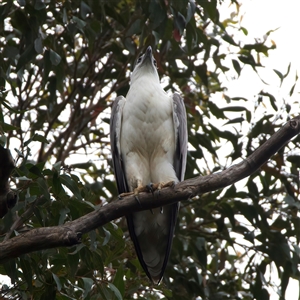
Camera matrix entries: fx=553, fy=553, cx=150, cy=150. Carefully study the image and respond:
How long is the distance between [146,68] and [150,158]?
1060mm

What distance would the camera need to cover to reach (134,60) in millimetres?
6082

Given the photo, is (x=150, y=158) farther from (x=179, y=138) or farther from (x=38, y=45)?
(x=38, y=45)

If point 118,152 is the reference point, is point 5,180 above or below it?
below

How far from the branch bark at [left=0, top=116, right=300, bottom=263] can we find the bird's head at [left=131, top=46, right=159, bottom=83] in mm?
1773

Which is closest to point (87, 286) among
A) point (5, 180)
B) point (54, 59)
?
point (5, 180)

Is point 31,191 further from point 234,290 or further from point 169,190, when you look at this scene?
point 234,290

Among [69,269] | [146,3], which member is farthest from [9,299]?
[146,3]

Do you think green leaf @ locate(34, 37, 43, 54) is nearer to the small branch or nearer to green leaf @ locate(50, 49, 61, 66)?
green leaf @ locate(50, 49, 61, 66)

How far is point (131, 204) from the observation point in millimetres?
3617

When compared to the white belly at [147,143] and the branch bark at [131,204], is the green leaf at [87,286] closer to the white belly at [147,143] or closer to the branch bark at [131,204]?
the branch bark at [131,204]

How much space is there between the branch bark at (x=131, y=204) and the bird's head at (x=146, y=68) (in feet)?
5.82

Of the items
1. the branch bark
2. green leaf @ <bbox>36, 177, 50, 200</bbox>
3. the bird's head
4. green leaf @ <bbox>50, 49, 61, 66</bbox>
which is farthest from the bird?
green leaf @ <bbox>36, 177, 50, 200</bbox>

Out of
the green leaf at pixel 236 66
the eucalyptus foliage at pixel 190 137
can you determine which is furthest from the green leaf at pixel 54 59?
the green leaf at pixel 236 66

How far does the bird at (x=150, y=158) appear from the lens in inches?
185
